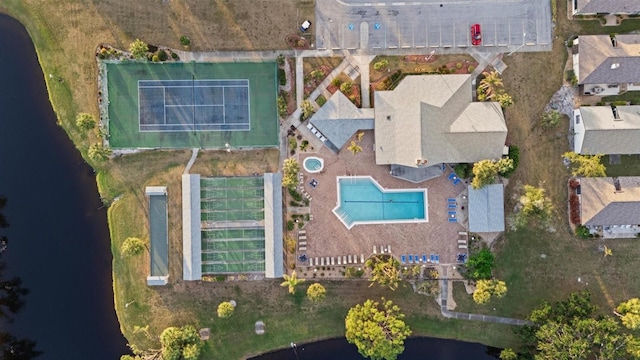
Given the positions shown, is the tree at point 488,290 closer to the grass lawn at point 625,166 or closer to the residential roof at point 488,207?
the residential roof at point 488,207

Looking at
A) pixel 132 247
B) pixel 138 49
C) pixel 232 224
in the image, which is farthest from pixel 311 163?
pixel 138 49

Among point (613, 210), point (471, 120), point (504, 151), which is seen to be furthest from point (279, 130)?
point (613, 210)

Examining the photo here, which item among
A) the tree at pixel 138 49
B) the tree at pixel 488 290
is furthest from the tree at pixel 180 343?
the tree at pixel 488 290

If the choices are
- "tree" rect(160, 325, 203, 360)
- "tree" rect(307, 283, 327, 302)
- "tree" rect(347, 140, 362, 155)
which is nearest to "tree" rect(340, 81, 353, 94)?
"tree" rect(347, 140, 362, 155)

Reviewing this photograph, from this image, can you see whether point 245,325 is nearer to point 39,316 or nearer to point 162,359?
point 162,359

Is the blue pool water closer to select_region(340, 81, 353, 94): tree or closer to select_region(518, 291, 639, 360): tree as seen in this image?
select_region(340, 81, 353, 94): tree

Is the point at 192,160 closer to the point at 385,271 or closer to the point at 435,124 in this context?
the point at 385,271
